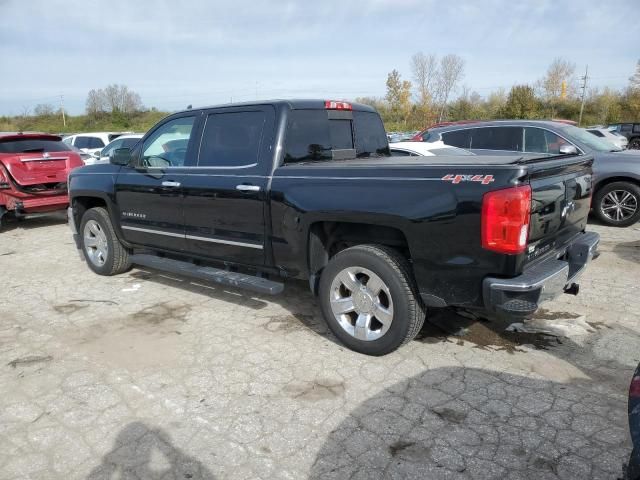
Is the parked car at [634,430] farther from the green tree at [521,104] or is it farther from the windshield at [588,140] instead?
the green tree at [521,104]

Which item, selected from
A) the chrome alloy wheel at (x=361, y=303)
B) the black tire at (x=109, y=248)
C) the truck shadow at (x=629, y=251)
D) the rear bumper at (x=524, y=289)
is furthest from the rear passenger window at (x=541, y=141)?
the black tire at (x=109, y=248)

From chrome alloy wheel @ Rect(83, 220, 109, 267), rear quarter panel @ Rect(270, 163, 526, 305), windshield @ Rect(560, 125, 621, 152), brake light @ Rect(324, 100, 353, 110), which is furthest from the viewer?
windshield @ Rect(560, 125, 621, 152)

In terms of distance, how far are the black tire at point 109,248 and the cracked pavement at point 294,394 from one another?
2.82 feet

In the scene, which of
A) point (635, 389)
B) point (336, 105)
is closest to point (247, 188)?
point (336, 105)

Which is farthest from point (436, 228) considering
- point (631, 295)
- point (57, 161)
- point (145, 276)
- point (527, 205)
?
point (57, 161)

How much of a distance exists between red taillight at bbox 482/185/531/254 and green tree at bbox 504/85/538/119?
132 ft

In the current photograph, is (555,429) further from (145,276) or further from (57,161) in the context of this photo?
(57,161)

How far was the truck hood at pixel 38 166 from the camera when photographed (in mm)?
8680

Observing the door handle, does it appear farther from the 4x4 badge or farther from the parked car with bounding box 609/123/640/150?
the parked car with bounding box 609/123/640/150

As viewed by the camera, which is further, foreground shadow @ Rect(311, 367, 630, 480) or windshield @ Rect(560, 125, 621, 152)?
windshield @ Rect(560, 125, 621, 152)

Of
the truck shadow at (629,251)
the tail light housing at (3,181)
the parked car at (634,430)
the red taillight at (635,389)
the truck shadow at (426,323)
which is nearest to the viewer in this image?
the parked car at (634,430)

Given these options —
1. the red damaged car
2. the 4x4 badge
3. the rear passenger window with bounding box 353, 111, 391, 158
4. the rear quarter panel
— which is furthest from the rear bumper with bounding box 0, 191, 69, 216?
the 4x4 badge

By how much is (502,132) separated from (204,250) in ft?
19.4

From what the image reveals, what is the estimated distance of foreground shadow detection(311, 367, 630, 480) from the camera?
2541 millimetres
